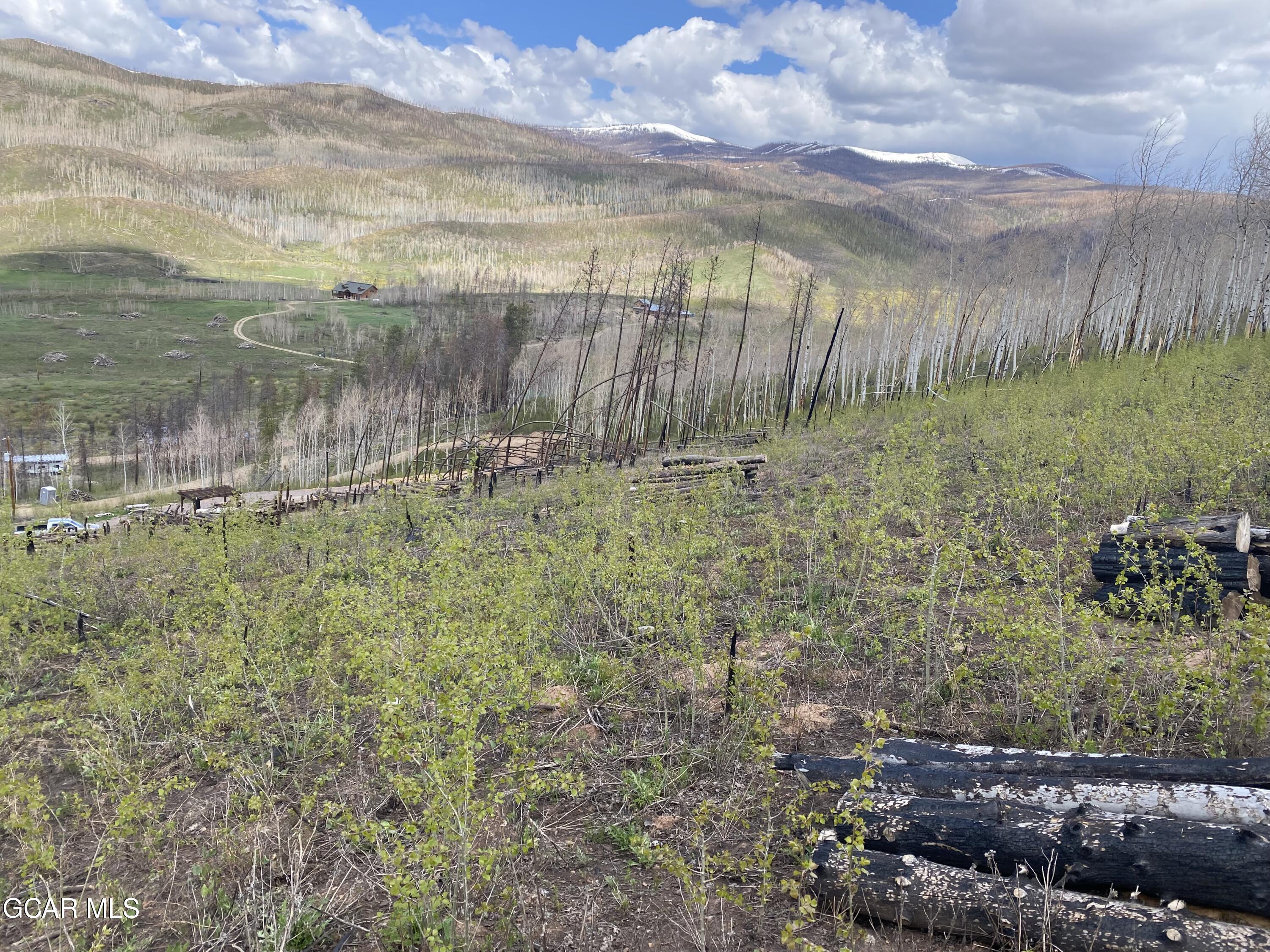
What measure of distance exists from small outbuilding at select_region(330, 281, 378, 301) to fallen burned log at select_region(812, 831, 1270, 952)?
142m

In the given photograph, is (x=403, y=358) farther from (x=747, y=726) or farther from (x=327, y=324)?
(x=747, y=726)

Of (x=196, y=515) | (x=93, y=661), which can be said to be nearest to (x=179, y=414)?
(x=196, y=515)

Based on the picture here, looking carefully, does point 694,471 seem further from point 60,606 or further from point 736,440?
point 736,440

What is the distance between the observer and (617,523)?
411 inches

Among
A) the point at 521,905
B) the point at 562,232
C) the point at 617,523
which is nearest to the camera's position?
the point at 521,905

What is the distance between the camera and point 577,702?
735 centimetres

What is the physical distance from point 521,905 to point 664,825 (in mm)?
1350

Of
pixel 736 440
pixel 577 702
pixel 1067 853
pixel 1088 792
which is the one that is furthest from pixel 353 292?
pixel 1067 853

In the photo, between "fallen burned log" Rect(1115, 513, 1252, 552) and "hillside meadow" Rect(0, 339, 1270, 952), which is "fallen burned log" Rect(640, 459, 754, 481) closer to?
"hillside meadow" Rect(0, 339, 1270, 952)

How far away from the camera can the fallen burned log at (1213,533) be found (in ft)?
23.5

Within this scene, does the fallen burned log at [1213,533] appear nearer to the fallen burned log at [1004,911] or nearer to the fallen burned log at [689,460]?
the fallen burned log at [1004,911]

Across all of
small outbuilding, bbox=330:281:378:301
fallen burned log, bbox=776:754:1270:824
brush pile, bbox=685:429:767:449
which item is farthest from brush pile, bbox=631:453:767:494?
small outbuilding, bbox=330:281:378:301

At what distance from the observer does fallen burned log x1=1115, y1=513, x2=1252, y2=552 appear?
23.5 feet

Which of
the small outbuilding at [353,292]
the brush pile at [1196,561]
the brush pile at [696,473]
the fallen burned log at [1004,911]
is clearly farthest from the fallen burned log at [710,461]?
the small outbuilding at [353,292]
